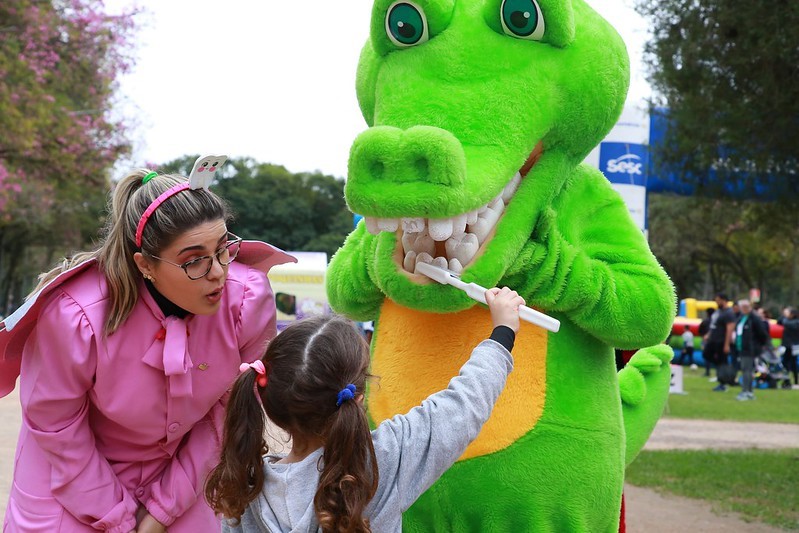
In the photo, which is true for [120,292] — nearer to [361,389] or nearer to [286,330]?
[286,330]

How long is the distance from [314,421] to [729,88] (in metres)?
6.72

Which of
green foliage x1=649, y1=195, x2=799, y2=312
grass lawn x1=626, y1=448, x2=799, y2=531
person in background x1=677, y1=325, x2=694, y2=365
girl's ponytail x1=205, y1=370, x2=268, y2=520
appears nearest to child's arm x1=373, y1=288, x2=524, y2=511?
girl's ponytail x1=205, y1=370, x2=268, y2=520

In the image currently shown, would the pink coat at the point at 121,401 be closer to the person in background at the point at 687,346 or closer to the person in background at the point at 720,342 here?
the person in background at the point at 720,342

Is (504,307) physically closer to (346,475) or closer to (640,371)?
(346,475)

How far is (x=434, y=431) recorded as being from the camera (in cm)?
215

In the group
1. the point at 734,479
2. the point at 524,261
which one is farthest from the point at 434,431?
→ the point at 734,479

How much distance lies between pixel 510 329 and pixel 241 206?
50.0 meters

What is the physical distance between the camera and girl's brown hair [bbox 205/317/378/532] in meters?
2.04

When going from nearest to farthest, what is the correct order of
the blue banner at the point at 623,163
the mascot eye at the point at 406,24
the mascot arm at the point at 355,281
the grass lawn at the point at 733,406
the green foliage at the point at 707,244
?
the mascot eye at the point at 406,24 → the mascot arm at the point at 355,281 → the blue banner at the point at 623,163 → the grass lawn at the point at 733,406 → the green foliage at the point at 707,244

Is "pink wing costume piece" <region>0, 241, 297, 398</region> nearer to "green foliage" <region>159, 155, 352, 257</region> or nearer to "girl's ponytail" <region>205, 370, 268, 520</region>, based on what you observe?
"girl's ponytail" <region>205, 370, 268, 520</region>

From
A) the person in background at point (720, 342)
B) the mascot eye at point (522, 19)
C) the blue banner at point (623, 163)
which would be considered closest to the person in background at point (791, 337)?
the person in background at point (720, 342)

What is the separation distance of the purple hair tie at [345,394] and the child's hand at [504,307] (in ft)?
1.41

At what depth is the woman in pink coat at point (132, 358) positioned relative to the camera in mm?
2477

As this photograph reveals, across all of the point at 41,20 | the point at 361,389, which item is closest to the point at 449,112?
the point at 361,389
